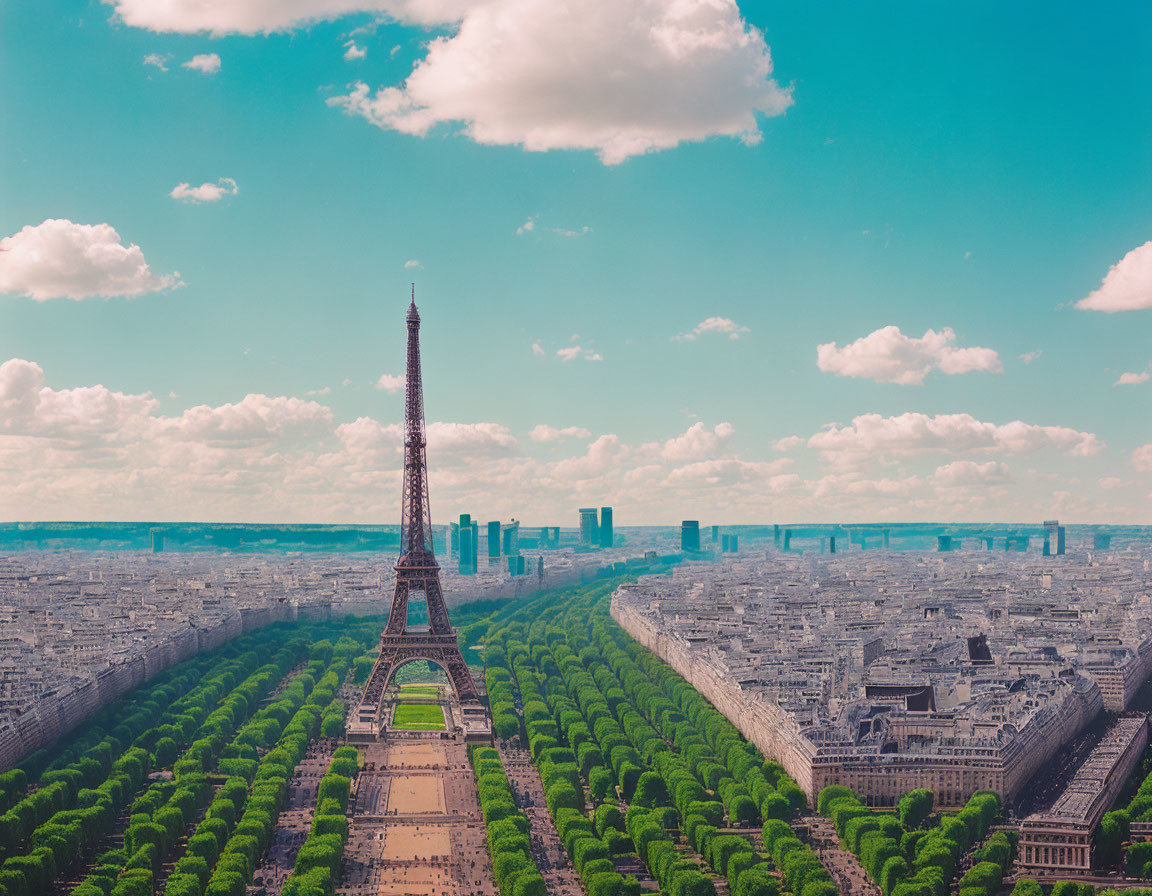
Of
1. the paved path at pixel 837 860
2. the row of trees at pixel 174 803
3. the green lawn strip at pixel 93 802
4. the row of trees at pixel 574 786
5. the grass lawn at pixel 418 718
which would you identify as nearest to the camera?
the row of trees at pixel 174 803

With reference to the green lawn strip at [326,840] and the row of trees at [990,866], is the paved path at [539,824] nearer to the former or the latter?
the green lawn strip at [326,840]

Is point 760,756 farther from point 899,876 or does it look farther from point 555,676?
point 555,676

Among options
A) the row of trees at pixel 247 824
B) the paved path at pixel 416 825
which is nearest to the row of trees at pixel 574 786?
the paved path at pixel 416 825

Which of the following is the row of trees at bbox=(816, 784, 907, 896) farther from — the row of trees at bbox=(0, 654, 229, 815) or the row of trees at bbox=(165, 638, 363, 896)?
the row of trees at bbox=(0, 654, 229, 815)

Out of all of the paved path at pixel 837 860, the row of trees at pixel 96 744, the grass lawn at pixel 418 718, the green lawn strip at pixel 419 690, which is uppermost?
the row of trees at pixel 96 744

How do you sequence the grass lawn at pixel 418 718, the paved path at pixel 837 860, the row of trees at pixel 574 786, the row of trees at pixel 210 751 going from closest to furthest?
the paved path at pixel 837 860
the row of trees at pixel 574 786
the row of trees at pixel 210 751
the grass lawn at pixel 418 718

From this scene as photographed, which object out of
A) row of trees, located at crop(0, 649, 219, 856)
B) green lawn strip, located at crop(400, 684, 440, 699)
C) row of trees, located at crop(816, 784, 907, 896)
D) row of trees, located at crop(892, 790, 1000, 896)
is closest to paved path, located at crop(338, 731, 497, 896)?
row of trees, located at crop(0, 649, 219, 856)
